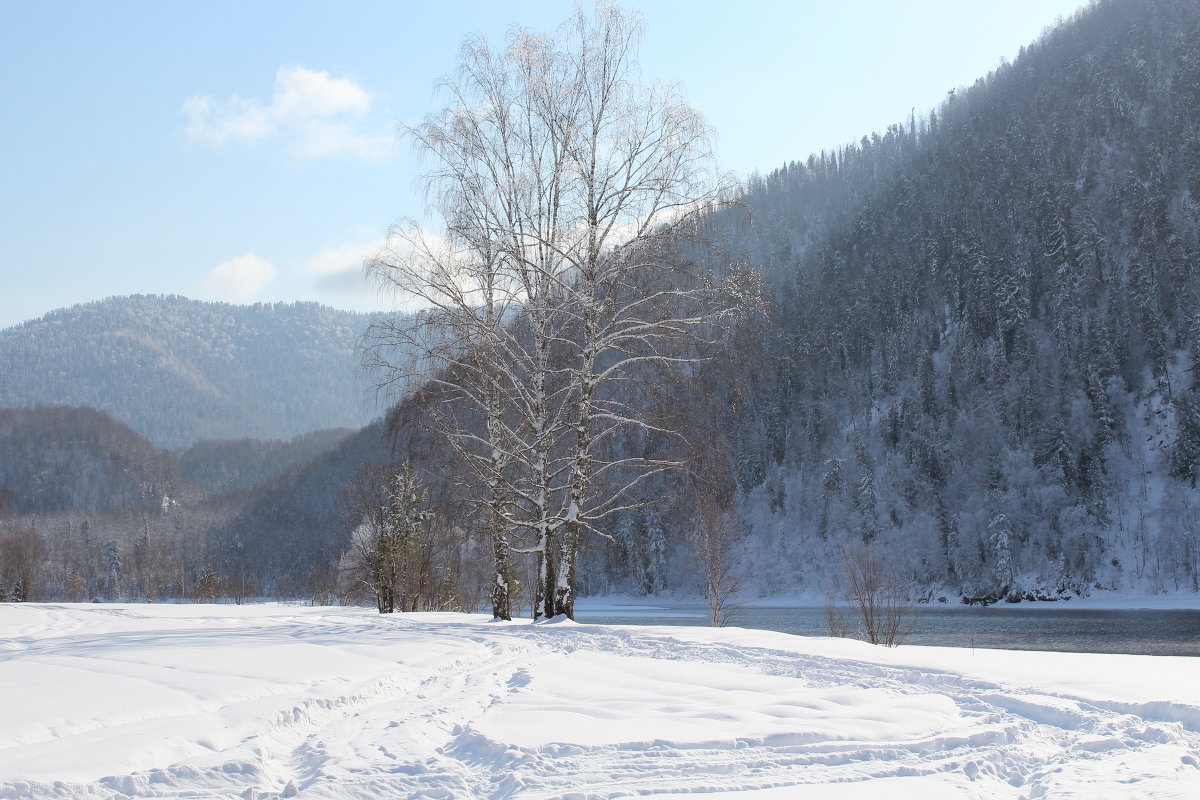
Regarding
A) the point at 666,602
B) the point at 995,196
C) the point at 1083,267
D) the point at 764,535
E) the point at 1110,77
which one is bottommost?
the point at 666,602

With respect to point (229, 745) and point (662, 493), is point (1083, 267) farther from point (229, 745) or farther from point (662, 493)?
point (229, 745)

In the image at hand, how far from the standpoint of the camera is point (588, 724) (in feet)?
20.2

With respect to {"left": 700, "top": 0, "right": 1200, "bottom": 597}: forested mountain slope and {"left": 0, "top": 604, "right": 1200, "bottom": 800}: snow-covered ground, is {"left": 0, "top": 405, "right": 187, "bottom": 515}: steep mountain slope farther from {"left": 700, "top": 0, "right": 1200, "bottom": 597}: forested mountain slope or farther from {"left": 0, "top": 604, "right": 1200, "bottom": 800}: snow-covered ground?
{"left": 0, "top": 604, "right": 1200, "bottom": 800}: snow-covered ground

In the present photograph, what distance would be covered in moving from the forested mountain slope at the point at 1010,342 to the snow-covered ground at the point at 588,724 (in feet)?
261

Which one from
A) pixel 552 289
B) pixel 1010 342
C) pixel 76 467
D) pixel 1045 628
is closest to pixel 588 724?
pixel 552 289

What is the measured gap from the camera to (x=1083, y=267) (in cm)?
12400

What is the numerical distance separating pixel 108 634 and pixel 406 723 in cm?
779

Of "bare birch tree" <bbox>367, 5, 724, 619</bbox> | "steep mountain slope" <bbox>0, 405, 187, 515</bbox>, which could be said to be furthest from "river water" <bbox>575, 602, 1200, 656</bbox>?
"steep mountain slope" <bbox>0, 405, 187, 515</bbox>

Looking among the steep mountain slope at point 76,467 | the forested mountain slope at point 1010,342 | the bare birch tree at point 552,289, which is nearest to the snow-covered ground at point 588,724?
the bare birch tree at point 552,289

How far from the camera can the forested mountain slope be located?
9950 cm

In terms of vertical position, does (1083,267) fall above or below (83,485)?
above

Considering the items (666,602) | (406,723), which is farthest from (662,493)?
(666,602)

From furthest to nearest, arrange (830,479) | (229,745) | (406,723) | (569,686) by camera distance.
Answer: (830,479) → (569,686) → (406,723) → (229,745)

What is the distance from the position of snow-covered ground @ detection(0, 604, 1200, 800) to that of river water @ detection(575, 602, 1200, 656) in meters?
22.2
